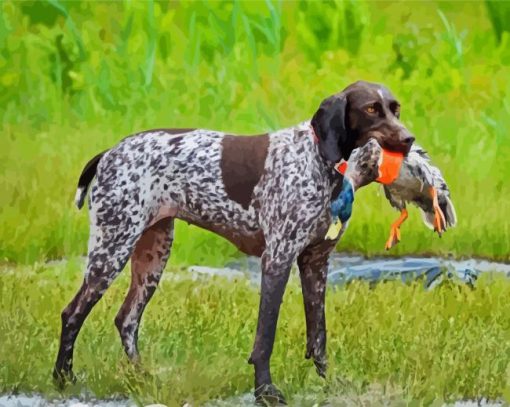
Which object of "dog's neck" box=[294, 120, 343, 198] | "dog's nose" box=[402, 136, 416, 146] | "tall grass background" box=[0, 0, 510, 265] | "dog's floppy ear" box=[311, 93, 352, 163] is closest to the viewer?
"dog's nose" box=[402, 136, 416, 146]

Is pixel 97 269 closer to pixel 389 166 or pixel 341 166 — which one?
pixel 341 166

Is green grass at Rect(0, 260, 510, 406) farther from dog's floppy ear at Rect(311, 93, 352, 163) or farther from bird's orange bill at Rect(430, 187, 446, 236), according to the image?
dog's floppy ear at Rect(311, 93, 352, 163)

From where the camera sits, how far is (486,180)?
1010 cm

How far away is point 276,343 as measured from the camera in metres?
7.18

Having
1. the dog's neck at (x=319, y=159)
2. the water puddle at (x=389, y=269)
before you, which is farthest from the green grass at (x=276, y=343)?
the dog's neck at (x=319, y=159)

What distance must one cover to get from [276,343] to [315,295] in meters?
0.58

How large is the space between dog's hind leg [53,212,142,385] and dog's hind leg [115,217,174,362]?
240mm

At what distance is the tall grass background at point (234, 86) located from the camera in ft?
31.4

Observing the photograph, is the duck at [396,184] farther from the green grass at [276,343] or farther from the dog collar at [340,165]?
the green grass at [276,343]

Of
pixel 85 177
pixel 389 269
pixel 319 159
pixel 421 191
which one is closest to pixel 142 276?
pixel 85 177

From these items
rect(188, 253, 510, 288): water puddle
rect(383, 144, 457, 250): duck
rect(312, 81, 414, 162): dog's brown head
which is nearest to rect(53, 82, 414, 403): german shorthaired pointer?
rect(312, 81, 414, 162): dog's brown head

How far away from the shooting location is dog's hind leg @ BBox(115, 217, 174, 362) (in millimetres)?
6891

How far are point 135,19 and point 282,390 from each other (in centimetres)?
643

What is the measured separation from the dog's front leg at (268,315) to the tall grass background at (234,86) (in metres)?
2.96
